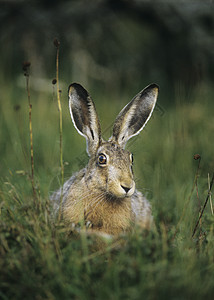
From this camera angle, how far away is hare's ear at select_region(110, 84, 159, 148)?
380 cm

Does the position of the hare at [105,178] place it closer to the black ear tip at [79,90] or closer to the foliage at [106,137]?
the black ear tip at [79,90]

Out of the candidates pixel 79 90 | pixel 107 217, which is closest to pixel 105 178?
pixel 107 217

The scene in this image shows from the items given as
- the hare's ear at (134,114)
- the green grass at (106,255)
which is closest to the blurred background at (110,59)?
the green grass at (106,255)

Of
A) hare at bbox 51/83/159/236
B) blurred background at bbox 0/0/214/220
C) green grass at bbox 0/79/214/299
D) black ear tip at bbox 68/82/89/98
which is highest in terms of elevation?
blurred background at bbox 0/0/214/220

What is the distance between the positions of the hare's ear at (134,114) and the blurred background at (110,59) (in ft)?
6.46

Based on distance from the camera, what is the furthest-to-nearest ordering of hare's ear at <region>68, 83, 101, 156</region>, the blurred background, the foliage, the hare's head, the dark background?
the dark background < the blurred background < hare's ear at <region>68, 83, 101, 156</region> < the hare's head < the foliage

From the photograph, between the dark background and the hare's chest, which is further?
the dark background

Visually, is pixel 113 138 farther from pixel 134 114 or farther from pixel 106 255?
pixel 106 255

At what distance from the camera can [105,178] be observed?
347 centimetres

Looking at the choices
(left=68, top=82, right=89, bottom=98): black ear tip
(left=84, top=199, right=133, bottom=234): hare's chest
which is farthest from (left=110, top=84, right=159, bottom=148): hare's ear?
(left=84, top=199, right=133, bottom=234): hare's chest

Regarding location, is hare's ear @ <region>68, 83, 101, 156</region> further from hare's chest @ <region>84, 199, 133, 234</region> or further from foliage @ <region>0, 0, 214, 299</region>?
hare's chest @ <region>84, 199, 133, 234</region>

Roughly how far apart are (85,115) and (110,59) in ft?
18.0

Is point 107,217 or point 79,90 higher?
point 79,90

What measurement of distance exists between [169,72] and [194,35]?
3.05ft
